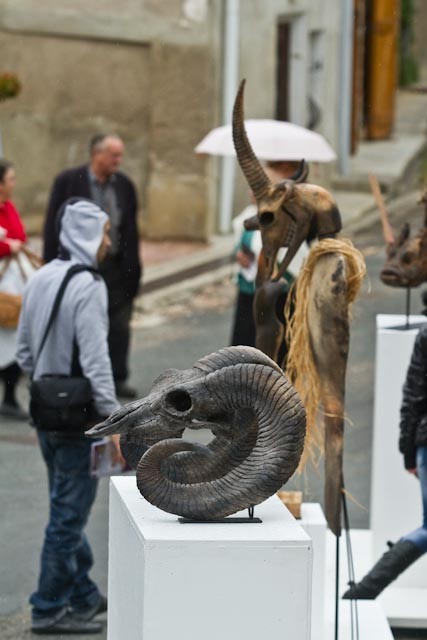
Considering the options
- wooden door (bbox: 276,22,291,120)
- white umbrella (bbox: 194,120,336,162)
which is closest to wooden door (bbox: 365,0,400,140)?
wooden door (bbox: 276,22,291,120)

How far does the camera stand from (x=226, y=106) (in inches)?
748

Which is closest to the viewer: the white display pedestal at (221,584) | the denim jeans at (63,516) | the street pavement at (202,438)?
the white display pedestal at (221,584)

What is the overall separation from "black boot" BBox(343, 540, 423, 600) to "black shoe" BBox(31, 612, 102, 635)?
1.19 meters

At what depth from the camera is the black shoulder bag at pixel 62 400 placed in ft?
23.2

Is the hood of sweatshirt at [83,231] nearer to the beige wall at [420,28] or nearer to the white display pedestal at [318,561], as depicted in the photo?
the white display pedestal at [318,561]

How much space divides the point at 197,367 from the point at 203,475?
0.36 m

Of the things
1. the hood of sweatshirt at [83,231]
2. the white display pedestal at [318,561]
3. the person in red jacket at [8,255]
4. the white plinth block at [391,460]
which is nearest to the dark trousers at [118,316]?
the person in red jacket at [8,255]

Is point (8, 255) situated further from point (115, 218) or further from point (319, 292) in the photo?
point (319, 292)

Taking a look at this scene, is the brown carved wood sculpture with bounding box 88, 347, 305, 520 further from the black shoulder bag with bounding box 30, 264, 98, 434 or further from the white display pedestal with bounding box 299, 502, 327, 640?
the black shoulder bag with bounding box 30, 264, 98, 434

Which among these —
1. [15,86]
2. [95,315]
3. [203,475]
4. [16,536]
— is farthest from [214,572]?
[15,86]

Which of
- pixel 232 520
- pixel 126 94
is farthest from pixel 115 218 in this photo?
Answer: pixel 126 94

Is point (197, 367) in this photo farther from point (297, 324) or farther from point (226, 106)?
point (226, 106)

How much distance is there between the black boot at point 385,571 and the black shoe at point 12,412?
445cm

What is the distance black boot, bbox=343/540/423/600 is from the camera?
23.2 feet
